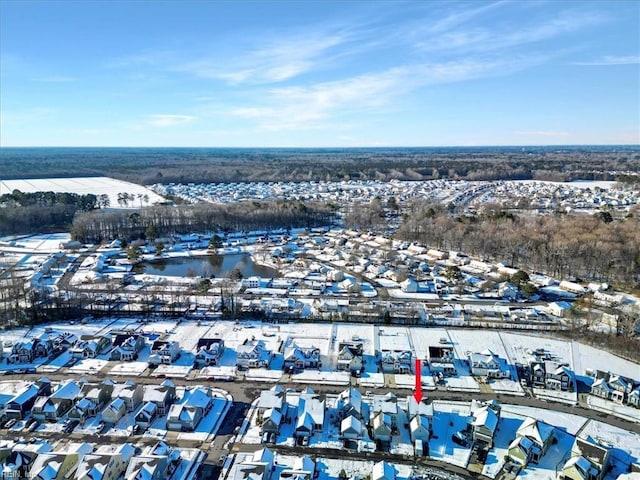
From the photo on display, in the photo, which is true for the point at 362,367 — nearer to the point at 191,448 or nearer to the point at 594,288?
the point at 191,448

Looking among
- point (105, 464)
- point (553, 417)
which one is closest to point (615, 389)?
point (553, 417)

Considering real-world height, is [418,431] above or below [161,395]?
below

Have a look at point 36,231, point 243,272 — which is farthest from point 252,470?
point 36,231

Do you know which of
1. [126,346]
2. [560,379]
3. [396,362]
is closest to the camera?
[560,379]

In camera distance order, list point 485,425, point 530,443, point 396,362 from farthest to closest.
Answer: point 396,362, point 485,425, point 530,443

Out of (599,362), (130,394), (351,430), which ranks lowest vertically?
(599,362)

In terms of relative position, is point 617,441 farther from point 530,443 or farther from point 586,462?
point 530,443

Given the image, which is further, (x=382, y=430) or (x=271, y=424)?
(x=271, y=424)
